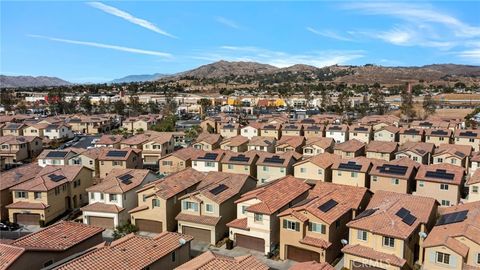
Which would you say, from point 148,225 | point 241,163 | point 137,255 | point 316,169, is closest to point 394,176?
point 316,169

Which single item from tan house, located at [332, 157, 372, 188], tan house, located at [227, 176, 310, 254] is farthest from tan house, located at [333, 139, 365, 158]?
tan house, located at [227, 176, 310, 254]

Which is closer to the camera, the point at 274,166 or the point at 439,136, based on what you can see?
the point at 274,166

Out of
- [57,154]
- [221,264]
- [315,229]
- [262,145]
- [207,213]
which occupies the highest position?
[262,145]

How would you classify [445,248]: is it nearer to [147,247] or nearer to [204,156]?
[147,247]

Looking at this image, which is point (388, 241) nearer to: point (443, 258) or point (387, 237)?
point (387, 237)

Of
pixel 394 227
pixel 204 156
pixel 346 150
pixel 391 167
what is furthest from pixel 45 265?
pixel 346 150

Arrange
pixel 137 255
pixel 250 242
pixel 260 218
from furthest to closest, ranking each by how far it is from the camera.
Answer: pixel 250 242
pixel 260 218
pixel 137 255
